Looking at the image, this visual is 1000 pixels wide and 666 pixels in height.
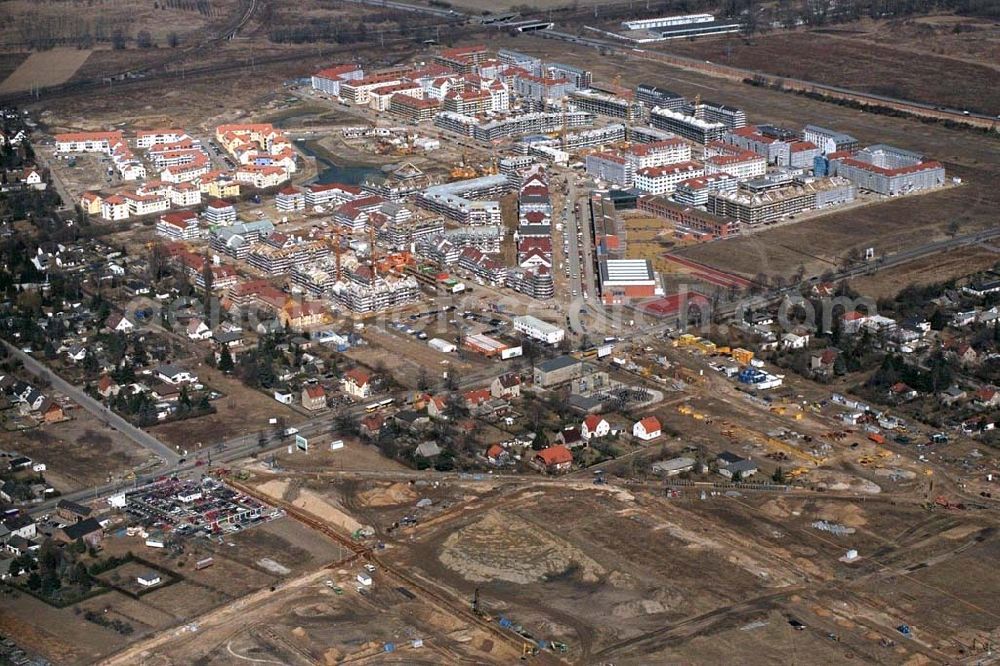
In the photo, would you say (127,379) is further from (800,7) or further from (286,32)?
(800,7)

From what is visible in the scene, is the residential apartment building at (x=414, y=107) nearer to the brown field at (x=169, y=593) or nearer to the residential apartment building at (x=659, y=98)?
the residential apartment building at (x=659, y=98)

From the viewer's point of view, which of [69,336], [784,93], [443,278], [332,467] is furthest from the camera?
[784,93]

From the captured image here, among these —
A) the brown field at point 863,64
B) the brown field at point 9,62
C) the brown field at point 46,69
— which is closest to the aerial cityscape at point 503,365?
the brown field at point 863,64

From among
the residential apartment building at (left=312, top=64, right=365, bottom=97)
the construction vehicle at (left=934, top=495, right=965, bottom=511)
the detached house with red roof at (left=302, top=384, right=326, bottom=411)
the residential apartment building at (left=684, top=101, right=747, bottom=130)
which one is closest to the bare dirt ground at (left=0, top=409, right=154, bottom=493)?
the detached house with red roof at (left=302, top=384, right=326, bottom=411)

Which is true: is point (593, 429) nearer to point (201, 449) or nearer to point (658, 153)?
point (201, 449)

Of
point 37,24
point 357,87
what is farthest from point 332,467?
point 37,24

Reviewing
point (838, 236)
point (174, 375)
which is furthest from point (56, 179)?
point (838, 236)
